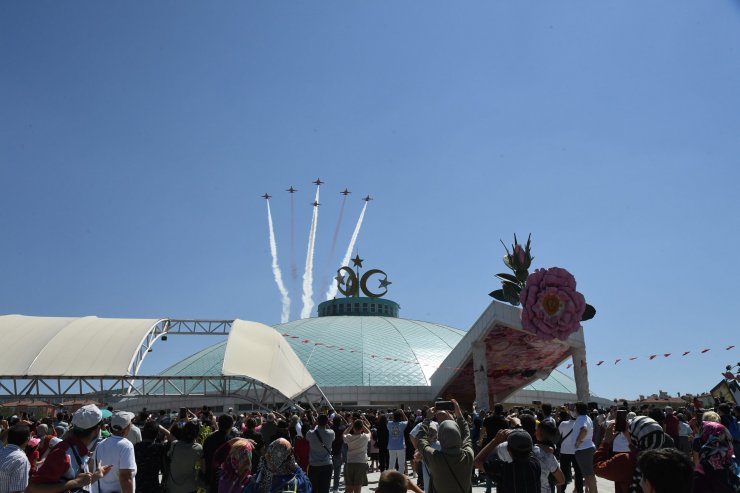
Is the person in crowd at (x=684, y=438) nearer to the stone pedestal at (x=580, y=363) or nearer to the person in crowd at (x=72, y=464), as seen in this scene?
the person in crowd at (x=72, y=464)

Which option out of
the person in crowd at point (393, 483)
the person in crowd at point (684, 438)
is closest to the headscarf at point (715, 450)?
the person in crowd at point (393, 483)

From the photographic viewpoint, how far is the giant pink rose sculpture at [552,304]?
29156 mm

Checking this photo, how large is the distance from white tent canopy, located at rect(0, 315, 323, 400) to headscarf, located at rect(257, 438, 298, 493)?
71.5 feet

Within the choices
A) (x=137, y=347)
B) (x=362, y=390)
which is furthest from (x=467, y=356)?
(x=137, y=347)

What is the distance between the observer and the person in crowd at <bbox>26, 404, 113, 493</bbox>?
18.3 feet

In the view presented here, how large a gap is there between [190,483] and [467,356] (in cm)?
2849

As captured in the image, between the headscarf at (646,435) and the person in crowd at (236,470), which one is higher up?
the headscarf at (646,435)

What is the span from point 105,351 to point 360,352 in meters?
24.6

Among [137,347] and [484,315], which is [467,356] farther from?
[137,347]

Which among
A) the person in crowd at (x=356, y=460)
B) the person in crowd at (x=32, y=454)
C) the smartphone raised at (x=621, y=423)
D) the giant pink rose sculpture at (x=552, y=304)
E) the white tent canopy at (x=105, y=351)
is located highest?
the giant pink rose sculpture at (x=552, y=304)

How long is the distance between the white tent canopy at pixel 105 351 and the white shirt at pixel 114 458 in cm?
2049

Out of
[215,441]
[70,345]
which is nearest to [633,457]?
[215,441]

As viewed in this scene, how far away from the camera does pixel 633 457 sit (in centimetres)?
580

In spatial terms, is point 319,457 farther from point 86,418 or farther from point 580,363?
point 580,363
